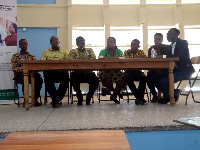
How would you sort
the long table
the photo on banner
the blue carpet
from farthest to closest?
1. the photo on banner
2. the long table
3. the blue carpet

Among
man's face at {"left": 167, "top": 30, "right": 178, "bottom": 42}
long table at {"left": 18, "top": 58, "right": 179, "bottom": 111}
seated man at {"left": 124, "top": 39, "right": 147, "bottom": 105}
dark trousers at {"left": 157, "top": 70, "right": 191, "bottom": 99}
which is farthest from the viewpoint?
seated man at {"left": 124, "top": 39, "right": 147, "bottom": 105}

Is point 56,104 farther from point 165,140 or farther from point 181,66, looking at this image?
point 165,140

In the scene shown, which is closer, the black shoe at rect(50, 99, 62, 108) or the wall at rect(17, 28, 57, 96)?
the black shoe at rect(50, 99, 62, 108)

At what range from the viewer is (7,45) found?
476 centimetres

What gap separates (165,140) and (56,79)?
8.05 feet

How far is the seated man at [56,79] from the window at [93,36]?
325 centimetres

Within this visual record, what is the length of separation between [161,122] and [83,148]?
5.37 feet

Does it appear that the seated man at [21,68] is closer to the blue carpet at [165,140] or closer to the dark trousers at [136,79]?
the dark trousers at [136,79]

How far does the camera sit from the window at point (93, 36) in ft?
25.7

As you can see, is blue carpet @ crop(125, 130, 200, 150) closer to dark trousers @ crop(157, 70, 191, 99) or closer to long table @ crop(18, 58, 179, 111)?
long table @ crop(18, 58, 179, 111)

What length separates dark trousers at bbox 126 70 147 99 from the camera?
432 centimetres

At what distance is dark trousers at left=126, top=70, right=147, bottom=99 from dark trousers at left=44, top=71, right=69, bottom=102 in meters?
1.03

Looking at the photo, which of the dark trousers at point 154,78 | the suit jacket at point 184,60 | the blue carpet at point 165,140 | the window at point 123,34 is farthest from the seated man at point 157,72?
the window at point 123,34

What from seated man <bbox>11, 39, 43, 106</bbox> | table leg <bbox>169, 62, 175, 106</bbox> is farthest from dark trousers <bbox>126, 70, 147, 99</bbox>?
seated man <bbox>11, 39, 43, 106</bbox>
